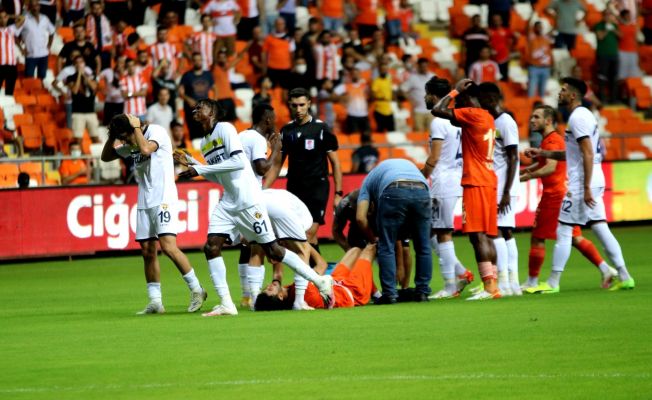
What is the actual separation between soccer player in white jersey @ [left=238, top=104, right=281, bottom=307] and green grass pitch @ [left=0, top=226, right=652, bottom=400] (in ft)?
2.51

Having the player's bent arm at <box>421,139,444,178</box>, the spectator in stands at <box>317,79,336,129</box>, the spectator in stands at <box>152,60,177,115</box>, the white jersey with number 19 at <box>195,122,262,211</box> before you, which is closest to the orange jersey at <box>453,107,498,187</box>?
the player's bent arm at <box>421,139,444,178</box>

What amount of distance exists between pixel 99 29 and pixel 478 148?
13.8 m

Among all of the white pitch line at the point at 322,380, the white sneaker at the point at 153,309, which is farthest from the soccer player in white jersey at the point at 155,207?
the white pitch line at the point at 322,380

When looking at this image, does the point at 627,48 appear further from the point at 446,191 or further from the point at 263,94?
the point at 446,191

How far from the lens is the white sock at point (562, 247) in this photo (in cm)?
1543

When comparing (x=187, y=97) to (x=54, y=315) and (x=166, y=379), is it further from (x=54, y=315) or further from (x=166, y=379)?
(x=166, y=379)

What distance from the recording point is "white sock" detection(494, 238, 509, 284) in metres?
14.9

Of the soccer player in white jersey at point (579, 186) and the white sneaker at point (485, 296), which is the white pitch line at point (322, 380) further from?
the soccer player in white jersey at point (579, 186)

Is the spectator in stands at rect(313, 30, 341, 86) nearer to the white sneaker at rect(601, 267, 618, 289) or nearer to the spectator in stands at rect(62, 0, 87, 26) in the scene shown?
the spectator in stands at rect(62, 0, 87, 26)

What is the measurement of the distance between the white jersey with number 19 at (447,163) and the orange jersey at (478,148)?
43.0 inches

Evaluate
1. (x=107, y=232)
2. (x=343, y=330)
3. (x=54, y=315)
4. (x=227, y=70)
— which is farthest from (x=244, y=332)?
(x=227, y=70)

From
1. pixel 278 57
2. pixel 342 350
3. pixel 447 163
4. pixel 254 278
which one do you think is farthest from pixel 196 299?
pixel 278 57

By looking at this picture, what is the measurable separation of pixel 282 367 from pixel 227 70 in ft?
60.0

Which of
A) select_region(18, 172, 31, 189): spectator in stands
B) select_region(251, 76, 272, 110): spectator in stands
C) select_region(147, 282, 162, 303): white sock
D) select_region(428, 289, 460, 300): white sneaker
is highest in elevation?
select_region(251, 76, 272, 110): spectator in stands
